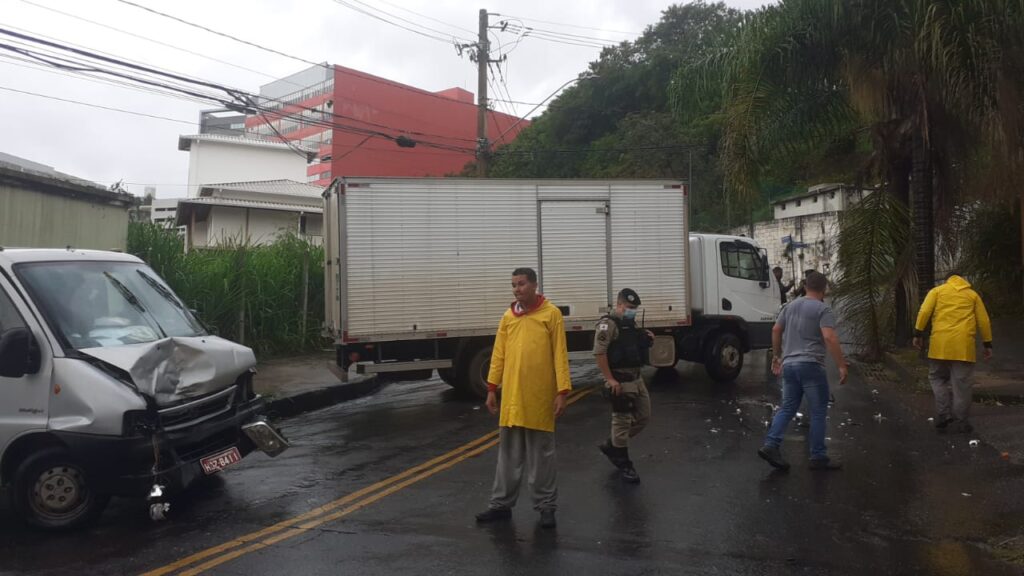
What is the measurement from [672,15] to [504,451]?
54301 millimetres

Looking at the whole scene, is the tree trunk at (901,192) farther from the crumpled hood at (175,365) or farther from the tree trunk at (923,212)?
the crumpled hood at (175,365)

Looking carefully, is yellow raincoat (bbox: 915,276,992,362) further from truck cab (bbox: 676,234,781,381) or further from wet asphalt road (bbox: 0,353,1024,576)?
truck cab (bbox: 676,234,781,381)

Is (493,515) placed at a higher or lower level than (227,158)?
lower

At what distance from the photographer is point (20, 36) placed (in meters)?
11.6

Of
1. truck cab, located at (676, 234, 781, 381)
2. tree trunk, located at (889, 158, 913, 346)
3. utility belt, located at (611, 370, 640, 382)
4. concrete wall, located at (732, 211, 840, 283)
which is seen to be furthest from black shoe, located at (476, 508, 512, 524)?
concrete wall, located at (732, 211, 840, 283)

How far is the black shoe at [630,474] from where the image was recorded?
7113 mm

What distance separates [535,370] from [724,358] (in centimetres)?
820

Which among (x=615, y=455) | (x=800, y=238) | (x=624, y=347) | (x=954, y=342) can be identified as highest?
(x=800, y=238)

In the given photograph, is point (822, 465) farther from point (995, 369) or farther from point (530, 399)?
point (995, 369)

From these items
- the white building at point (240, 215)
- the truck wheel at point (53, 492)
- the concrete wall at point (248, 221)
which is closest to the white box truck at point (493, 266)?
the truck wheel at point (53, 492)

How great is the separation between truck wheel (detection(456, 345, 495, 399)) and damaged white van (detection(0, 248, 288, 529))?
5.43 meters

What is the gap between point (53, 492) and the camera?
6.03 m

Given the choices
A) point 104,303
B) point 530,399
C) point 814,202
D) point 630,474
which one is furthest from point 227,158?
point 530,399

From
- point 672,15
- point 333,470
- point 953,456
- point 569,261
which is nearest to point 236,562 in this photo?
point 333,470
